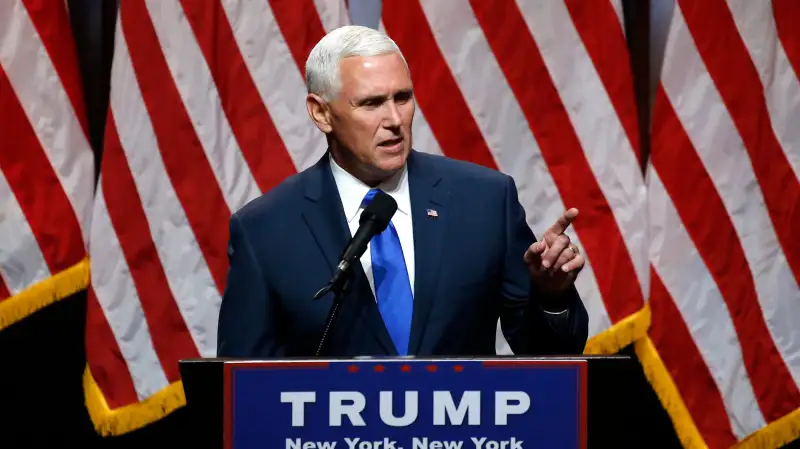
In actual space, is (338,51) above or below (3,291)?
above

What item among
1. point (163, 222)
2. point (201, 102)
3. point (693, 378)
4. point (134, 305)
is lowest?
point (693, 378)

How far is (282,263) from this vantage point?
169 centimetres

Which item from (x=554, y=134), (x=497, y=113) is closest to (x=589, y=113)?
(x=554, y=134)

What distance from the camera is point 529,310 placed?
5.29 feet

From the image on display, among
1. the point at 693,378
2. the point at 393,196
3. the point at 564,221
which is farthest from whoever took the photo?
the point at 693,378

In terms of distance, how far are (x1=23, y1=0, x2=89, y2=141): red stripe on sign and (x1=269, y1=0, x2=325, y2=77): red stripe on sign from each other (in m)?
0.60

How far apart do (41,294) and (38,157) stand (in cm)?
39

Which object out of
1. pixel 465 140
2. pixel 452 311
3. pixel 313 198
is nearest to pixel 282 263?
pixel 313 198

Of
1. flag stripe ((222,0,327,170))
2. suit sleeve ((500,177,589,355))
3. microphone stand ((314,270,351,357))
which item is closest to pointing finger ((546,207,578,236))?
suit sleeve ((500,177,589,355))

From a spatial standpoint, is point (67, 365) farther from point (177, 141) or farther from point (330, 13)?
point (330, 13)

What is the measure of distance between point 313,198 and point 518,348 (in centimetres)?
42

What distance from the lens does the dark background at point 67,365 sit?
10.4ft

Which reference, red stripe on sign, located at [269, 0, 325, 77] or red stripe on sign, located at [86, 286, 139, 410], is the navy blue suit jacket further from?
red stripe on sign, located at [86, 286, 139, 410]

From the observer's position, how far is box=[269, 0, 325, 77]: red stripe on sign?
293 cm
